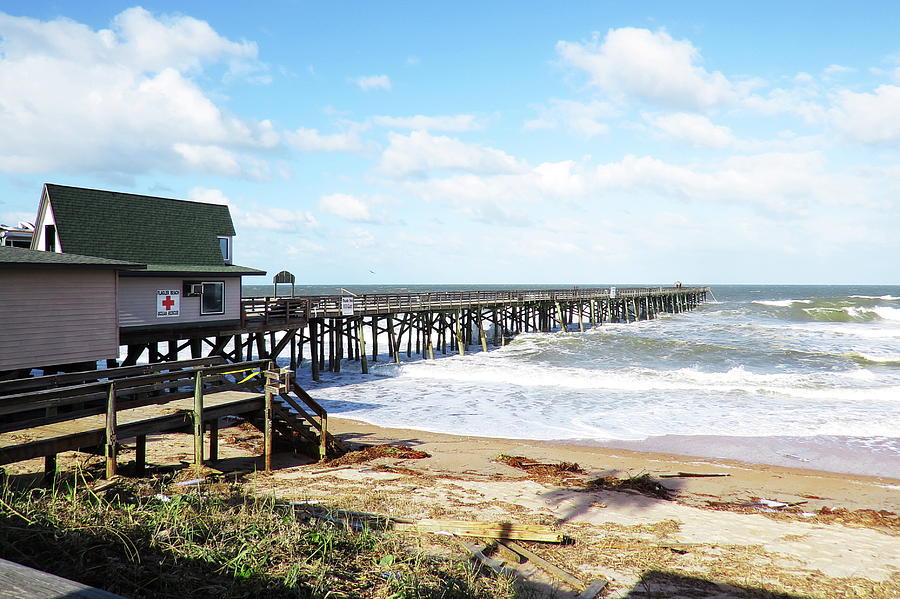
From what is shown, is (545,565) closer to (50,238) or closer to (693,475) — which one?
(693,475)

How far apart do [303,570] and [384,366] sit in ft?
89.3

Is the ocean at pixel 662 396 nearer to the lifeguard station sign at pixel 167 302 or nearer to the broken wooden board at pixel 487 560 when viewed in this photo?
the lifeguard station sign at pixel 167 302

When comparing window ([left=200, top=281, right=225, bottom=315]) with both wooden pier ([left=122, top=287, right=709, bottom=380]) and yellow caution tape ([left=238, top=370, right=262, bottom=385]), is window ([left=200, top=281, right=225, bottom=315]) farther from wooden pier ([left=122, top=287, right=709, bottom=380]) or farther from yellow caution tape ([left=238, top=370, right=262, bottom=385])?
yellow caution tape ([left=238, top=370, right=262, bottom=385])

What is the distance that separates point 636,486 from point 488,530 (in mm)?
5772

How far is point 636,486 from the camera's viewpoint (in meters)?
12.5

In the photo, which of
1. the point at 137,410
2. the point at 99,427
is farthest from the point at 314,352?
the point at 99,427

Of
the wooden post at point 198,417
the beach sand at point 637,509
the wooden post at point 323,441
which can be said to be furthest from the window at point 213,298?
the wooden post at point 198,417

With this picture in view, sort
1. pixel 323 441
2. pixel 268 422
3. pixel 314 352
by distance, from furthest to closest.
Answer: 1. pixel 314 352
2. pixel 323 441
3. pixel 268 422

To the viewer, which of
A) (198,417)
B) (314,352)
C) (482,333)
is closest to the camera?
(198,417)

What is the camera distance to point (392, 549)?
232 inches

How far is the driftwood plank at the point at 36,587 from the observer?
1718 millimetres

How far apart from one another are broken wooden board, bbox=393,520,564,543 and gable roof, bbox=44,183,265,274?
50.6ft

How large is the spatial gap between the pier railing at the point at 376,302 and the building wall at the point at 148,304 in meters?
2.05

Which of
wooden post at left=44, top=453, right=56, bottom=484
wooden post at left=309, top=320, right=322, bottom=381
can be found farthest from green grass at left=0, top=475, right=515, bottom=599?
wooden post at left=309, top=320, right=322, bottom=381
